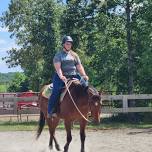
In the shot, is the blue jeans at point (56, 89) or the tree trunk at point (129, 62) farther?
the tree trunk at point (129, 62)

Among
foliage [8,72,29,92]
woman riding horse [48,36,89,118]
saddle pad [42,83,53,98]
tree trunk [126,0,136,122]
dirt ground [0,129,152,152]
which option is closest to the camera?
woman riding horse [48,36,89,118]

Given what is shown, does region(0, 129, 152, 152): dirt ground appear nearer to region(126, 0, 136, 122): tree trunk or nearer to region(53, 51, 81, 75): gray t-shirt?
region(53, 51, 81, 75): gray t-shirt

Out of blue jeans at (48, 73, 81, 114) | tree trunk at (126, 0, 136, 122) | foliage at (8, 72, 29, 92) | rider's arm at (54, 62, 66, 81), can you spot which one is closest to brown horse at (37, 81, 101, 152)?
blue jeans at (48, 73, 81, 114)

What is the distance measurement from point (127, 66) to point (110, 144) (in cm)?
993

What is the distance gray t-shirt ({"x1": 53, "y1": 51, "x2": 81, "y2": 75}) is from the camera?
33.5 feet

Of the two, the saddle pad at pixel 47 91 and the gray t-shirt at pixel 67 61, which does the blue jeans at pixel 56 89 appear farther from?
the saddle pad at pixel 47 91

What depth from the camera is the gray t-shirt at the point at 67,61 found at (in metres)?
10.2

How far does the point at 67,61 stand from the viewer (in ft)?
33.6

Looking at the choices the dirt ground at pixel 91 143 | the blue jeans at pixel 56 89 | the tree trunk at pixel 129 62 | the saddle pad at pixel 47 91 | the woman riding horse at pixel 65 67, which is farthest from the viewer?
the tree trunk at pixel 129 62

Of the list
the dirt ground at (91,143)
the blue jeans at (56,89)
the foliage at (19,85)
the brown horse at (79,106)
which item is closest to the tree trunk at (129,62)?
the dirt ground at (91,143)

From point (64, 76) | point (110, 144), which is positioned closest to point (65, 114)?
point (64, 76)

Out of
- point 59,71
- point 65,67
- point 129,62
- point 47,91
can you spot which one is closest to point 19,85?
point 129,62

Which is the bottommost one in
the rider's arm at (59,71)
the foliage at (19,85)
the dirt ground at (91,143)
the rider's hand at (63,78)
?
the dirt ground at (91,143)

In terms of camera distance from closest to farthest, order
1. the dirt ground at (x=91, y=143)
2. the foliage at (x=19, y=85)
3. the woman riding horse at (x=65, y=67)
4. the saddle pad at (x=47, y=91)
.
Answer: the woman riding horse at (x=65, y=67) < the dirt ground at (x=91, y=143) < the saddle pad at (x=47, y=91) < the foliage at (x=19, y=85)
